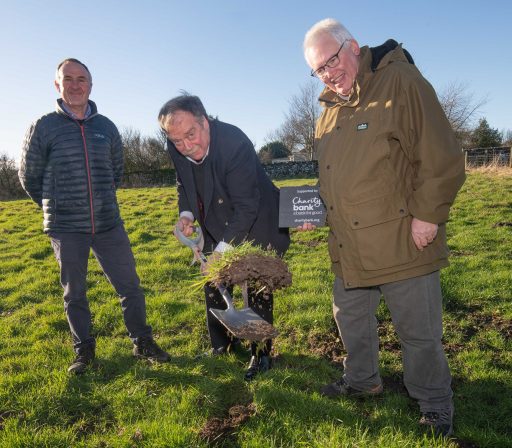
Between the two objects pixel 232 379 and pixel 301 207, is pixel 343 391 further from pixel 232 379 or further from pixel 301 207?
pixel 301 207

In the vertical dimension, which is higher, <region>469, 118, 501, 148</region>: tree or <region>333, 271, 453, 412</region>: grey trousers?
<region>469, 118, 501, 148</region>: tree

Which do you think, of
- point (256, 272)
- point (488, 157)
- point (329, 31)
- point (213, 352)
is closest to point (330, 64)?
point (329, 31)

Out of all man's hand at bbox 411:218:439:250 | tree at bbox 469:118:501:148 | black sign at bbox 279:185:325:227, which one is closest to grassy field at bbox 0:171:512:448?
man's hand at bbox 411:218:439:250

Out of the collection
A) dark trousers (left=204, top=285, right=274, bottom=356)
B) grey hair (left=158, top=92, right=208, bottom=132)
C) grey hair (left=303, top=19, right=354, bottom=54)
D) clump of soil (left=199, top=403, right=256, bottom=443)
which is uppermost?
grey hair (left=303, top=19, right=354, bottom=54)

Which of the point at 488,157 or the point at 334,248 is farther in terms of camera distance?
the point at 488,157

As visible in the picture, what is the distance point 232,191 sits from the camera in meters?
3.27

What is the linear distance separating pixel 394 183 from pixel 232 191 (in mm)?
1252

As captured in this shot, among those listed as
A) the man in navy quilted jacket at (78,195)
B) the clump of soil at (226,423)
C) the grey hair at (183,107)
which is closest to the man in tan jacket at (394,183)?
the grey hair at (183,107)

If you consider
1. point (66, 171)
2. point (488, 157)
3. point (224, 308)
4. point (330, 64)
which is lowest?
point (224, 308)

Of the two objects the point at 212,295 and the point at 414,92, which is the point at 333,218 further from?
the point at 212,295

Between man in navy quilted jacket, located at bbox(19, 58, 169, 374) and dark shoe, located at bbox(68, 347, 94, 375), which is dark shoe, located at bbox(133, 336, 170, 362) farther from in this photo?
dark shoe, located at bbox(68, 347, 94, 375)

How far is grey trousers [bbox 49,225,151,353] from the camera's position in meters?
3.91

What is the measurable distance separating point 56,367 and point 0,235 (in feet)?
27.8

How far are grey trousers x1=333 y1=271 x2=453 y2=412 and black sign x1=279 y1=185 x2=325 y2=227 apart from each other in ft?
1.91
